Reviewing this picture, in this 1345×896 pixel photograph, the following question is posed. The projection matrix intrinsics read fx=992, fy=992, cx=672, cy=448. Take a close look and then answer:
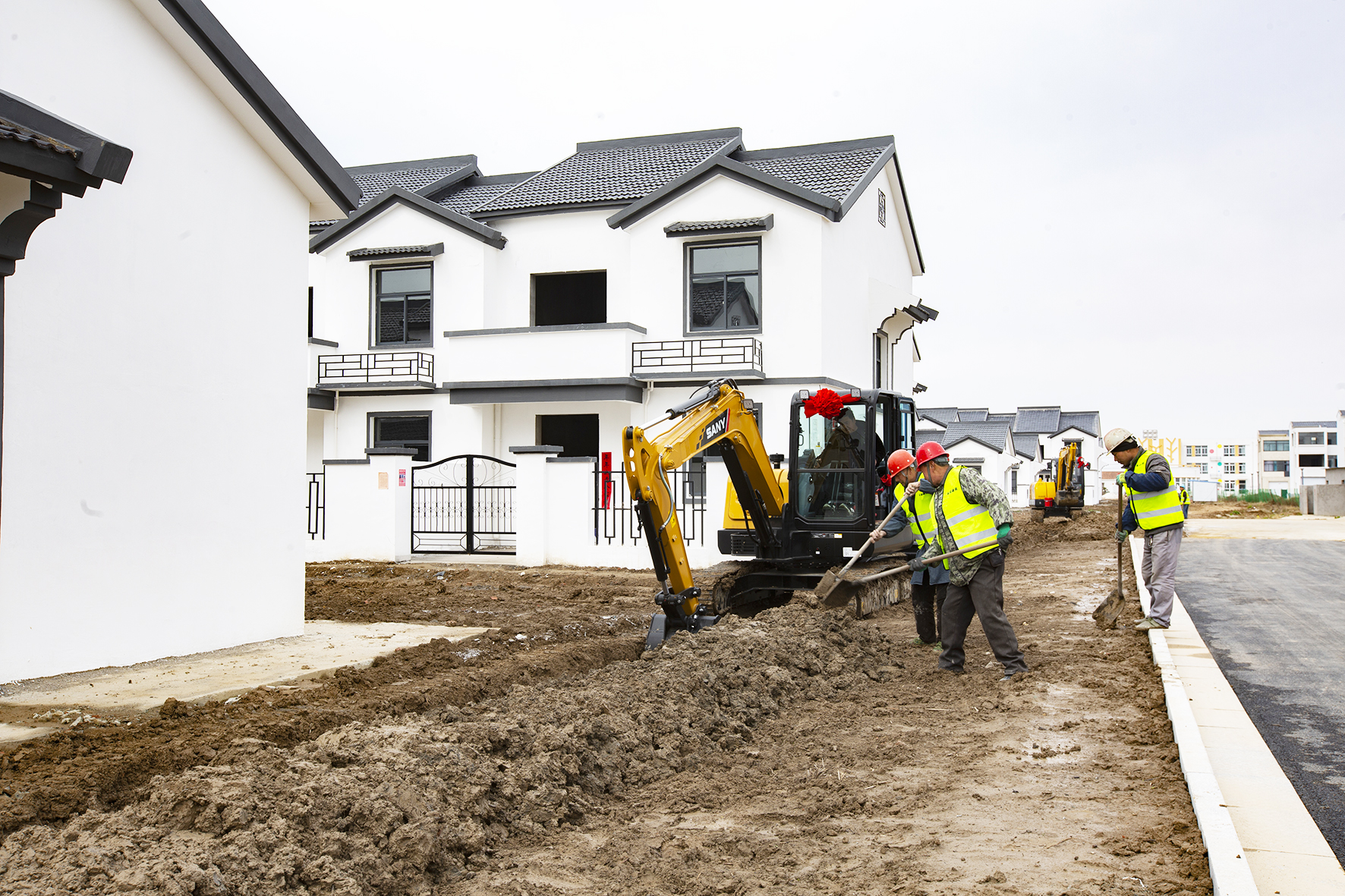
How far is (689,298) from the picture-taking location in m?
20.8

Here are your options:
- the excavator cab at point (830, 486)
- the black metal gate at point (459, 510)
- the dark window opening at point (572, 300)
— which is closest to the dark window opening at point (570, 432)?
the dark window opening at point (572, 300)

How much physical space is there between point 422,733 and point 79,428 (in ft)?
14.0

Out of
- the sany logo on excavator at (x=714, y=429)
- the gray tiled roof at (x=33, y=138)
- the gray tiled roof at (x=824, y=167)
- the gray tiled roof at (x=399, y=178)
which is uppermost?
the gray tiled roof at (x=399, y=178)

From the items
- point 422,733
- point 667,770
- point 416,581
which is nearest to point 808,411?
point 667,770

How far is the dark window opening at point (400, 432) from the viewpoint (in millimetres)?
22062

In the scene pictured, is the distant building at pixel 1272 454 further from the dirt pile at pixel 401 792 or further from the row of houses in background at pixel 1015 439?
the dirt pile at pixel 401 792

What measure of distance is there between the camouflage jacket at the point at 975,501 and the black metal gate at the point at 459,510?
36.9 ft

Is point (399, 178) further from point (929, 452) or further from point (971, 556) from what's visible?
point (971, 556)

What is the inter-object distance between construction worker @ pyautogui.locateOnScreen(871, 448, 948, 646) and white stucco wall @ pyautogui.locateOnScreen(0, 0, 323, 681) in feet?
19.3

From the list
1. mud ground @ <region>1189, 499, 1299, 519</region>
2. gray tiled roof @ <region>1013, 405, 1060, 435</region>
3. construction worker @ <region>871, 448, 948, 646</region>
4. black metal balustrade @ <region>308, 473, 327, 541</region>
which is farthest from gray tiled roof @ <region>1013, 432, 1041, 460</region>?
construction worker @ <region>871, 448, 948, 646</region>

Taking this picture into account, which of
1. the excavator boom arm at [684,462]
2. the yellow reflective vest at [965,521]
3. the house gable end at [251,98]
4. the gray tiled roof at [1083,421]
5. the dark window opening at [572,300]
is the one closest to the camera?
the yellow reflective vest at [965,521]

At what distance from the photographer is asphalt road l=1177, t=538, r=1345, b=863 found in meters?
5.75

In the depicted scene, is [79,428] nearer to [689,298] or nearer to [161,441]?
[161,441]

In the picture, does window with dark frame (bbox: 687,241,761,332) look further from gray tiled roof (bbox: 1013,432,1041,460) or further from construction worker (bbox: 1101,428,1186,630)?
gray tiled roof (bbox: 1013,432,1041,460)
